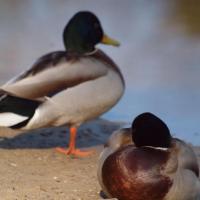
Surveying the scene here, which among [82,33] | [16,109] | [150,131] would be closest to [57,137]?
[82,33]

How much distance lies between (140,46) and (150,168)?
19.9 feet

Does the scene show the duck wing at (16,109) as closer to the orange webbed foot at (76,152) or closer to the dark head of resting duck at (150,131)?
the orange webbed foot at (76,152)

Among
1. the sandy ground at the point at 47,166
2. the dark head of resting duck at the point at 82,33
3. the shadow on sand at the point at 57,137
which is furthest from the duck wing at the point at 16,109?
the dark head of resting duck at the point at 82,33

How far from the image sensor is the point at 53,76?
19.1 ft

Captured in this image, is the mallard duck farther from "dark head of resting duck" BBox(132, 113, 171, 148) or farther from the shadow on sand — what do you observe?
"dark head of resting duck" BBox(132, 113, 171, 148)

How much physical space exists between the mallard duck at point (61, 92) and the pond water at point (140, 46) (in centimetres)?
83

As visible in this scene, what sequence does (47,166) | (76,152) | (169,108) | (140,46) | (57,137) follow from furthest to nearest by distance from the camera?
(140,46) < (169,108) < (57,137) < (76,152) < (47,166)

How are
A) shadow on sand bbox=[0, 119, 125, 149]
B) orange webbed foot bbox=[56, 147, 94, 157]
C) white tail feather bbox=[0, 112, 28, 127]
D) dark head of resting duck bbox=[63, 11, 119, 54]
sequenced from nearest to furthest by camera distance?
1. white tail feather bbox=[0, 112, 28, 127]
2. orange webbed foot bbox=[56, 147, 94, 157]
3. shadow on sand bbox=[0, 119, 125, 149]
4. dark head of resting duck bbox=[63, 11, 119, 54]

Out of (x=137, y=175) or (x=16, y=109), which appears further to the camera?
(x=16, y=109)

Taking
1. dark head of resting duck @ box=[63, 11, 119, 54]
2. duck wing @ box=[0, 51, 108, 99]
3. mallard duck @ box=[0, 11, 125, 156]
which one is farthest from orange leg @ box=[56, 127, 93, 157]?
dark head of resting duck @ box=[63, 11, 119, 54]

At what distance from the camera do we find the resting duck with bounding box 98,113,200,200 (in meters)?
4.27

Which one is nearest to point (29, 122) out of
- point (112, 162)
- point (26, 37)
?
point (112, 162)

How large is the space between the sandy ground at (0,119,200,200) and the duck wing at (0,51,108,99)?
441 millimetres

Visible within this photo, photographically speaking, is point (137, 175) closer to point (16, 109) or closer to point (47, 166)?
point (47, 166)
